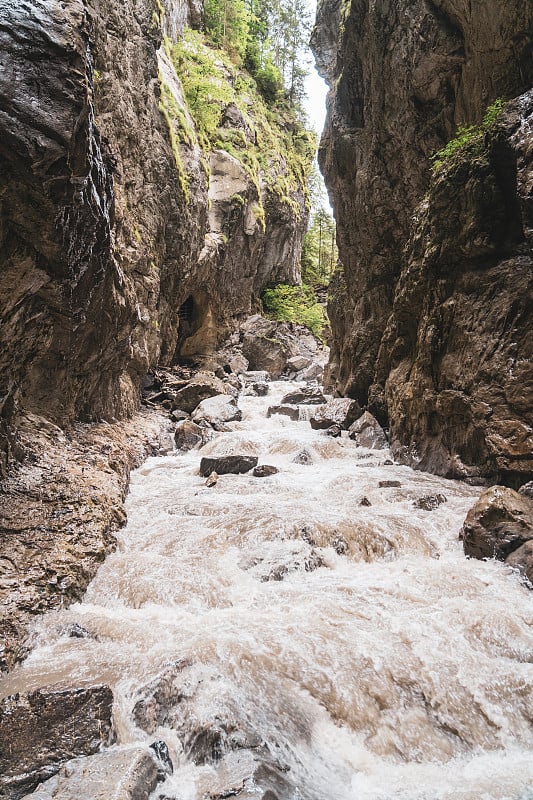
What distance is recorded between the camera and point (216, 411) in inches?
567

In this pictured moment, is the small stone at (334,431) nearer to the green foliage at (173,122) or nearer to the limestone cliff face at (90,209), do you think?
the limestone cliff face at (90,209)

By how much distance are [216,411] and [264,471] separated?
5585 mm

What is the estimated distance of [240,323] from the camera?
1021 inches

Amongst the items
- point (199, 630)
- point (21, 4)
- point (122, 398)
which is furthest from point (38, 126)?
point (122, 398)

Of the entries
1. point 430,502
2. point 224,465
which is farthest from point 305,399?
point 430,502

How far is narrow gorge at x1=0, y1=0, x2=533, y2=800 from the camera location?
291cm

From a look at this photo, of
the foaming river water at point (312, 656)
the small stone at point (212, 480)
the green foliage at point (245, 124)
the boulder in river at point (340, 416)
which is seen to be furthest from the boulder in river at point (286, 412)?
the green foliage at point (245, 124)

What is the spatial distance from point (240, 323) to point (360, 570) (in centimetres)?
2199

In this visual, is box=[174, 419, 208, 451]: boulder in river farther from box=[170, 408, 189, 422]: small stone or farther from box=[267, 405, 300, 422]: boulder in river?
box=[267, 405, 300, 422]: boulder in river

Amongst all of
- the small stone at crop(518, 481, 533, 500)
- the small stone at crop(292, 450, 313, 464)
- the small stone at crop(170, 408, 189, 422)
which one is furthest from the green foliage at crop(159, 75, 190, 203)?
the small stone at crop(518, 481, 533, 500)

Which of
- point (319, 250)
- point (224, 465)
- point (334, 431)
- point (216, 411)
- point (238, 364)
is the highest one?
point (319, 250)

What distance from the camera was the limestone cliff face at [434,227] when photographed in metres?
7.27

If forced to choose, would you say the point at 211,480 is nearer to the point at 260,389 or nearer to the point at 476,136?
the point at 476,136

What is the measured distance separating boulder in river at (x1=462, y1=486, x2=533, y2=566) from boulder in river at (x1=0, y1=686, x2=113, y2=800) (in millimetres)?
4404
